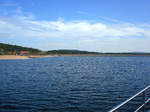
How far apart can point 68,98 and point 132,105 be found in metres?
5.26

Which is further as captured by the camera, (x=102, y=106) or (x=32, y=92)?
(x=32, y=92)

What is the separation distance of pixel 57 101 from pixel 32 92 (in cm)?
463

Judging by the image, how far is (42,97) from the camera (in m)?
19.2

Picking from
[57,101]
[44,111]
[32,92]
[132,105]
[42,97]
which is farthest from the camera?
[32,92]

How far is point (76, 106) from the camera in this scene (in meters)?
16.1

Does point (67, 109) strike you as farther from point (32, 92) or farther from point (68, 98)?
point (32, 92)

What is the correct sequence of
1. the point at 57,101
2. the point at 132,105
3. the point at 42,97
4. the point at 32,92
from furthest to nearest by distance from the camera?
the point at 32,92 < the point at 42,97 < the point at 57,101 < the point at 132,105

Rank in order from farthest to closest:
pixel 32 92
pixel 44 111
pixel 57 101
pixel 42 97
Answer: pixel 32 92, pixel 42 97, pixel 57 101, pixel 44 111

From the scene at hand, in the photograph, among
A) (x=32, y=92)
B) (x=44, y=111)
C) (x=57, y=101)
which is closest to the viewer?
(x=44, y=111)

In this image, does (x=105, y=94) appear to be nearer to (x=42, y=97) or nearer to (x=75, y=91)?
(x=75, y=91)

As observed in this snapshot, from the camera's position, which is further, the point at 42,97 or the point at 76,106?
the point at 42,97

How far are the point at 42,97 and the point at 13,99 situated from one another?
2360 millimetres

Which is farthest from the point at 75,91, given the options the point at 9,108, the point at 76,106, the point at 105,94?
the point at 9,108

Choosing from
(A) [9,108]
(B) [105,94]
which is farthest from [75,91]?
(A) [9,108]
